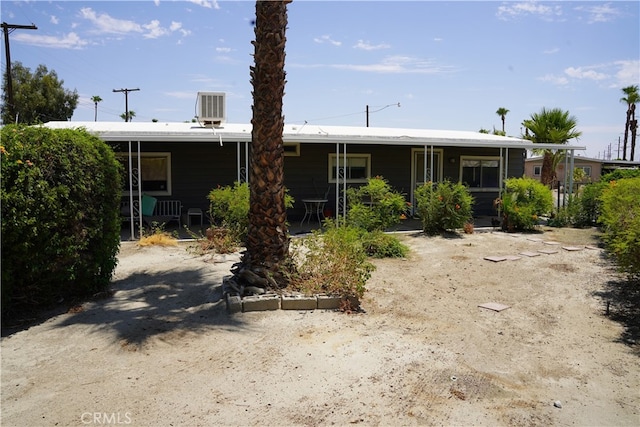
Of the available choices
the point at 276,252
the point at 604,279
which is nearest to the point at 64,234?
the point at 276,252

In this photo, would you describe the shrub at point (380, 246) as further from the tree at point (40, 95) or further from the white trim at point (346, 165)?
the tree at point (40, 95)

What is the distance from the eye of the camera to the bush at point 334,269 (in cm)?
577

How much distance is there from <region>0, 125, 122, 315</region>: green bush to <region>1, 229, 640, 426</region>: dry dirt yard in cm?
44

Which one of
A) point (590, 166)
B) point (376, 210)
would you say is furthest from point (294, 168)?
point (590, 166)

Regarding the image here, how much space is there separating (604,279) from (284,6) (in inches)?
249

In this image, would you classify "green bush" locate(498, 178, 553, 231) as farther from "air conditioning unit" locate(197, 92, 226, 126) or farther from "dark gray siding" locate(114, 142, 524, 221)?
"air conditioning unit" locate(197, 92, 226, 126)

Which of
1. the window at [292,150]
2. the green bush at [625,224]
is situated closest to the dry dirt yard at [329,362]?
the green bush at [625,224]

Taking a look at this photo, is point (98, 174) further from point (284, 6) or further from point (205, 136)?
point (205, 136)

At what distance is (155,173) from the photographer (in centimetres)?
1362

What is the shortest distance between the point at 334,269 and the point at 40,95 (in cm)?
3036

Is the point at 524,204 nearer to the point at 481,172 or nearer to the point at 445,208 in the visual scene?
the point at 445,208

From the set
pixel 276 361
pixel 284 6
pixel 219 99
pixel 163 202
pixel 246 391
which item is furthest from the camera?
pixel 219 99

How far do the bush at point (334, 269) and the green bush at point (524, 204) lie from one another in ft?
25.8

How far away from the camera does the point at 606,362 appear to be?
4418mm
